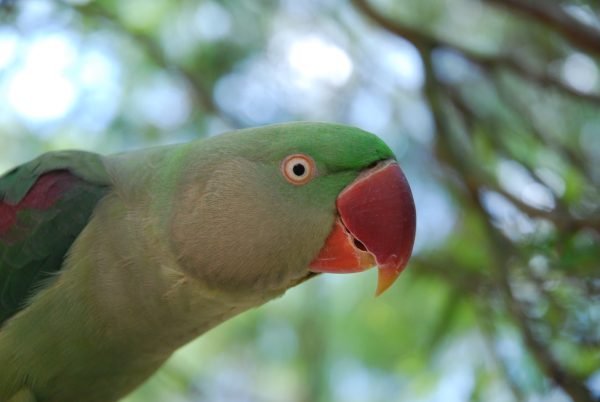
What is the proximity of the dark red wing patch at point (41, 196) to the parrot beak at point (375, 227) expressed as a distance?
96 cm

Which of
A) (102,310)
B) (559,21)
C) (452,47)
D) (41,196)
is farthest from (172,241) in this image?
(452,47)

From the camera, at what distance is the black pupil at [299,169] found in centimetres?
222

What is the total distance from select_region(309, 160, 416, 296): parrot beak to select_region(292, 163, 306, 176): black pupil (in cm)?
14

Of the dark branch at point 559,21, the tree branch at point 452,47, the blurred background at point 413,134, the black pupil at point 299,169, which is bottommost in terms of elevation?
the blurred background at point 413,134

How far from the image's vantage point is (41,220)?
7.90 feet

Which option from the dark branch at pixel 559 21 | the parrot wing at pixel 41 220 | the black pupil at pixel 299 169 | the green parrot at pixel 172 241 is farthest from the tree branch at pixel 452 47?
the parrot wing at pixel 41 220

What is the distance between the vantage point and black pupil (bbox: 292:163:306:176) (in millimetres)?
2223

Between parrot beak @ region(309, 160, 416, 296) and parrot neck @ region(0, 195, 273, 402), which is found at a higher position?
parrot beak @ region(309, 160, 416, 296)

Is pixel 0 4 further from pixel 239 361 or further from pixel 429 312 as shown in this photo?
pixel 239 361

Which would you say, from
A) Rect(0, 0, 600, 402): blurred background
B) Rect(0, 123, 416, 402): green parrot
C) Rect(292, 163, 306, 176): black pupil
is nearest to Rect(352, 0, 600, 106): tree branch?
Rect(0, 0, 600, 402): blurred background

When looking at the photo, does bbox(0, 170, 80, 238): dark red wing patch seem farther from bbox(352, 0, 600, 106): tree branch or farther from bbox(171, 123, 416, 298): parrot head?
bbox(352, 0, 600, 106): tree branch

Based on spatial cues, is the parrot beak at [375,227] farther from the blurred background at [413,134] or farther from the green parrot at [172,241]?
the blurred background at [413,134]

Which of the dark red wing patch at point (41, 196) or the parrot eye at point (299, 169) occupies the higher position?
the parrot eye at point (299, 169)

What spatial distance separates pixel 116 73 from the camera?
486 centimetres
